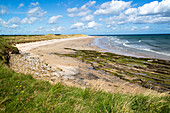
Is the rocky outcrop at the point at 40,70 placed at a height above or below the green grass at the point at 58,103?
below

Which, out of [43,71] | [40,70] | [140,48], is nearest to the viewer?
[43,71]

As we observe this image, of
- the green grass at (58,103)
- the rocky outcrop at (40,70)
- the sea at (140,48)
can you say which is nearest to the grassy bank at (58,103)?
the green grass at (58,103)

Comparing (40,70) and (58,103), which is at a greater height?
(58,103)

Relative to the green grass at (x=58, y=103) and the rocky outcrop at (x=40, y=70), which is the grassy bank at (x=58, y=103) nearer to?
the green grass at (x=58, y=103)

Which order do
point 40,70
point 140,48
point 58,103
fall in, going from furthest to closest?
point 140,48
point 40,70
point 58,103

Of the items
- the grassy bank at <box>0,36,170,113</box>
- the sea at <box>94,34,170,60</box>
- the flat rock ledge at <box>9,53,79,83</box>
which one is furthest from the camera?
the sea at <box>94,34,170,60</box>

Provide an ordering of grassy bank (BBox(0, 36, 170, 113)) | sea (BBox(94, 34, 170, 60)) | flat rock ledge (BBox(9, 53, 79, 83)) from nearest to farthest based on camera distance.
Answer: grassy bank (BBox(0, 36, 170, 113))
flat rock ledge (BBox(9, 53, 79, 83))
sea (BBox(94, 34, 170, 60))

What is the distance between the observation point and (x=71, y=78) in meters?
10.0

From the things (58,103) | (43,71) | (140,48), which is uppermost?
(58,103)

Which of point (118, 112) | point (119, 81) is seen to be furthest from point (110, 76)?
point (118, 112)

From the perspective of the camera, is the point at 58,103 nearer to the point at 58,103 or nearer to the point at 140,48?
the point at 58,103

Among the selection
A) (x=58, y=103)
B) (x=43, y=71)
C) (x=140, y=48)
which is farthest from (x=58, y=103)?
Answer: (x=140, y=48)

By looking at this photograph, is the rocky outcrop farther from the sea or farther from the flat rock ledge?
the sea

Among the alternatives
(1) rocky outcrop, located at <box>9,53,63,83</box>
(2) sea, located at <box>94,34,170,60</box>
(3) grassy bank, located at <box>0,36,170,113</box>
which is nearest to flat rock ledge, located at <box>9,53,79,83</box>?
(1) rocky outcrop, located at <box>9,53,63,83</box>
